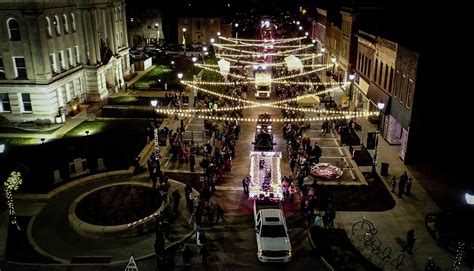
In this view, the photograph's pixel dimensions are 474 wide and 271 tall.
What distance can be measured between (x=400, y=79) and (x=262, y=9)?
39.5 m

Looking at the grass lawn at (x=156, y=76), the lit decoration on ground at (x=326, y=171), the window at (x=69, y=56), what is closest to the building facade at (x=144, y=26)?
the grass lawn at (x=156, y=76)

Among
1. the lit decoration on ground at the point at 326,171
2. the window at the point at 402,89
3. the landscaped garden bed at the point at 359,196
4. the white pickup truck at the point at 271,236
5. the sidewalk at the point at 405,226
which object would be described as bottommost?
the landscaped garden bed at the point at 359,196

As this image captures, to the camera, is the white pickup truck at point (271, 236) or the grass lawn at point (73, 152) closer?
the white pickup truck at point (271, 236)

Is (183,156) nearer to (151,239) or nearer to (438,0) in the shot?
(151,239)

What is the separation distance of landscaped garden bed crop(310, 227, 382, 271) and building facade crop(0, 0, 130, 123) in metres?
26.5

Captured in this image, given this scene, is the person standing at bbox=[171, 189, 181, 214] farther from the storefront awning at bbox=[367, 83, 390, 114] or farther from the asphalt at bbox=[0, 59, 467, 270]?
the storefront awning at bbox=[367, 83, 390, 114]

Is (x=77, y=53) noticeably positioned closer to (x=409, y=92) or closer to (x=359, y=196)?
(x=409, y=92)

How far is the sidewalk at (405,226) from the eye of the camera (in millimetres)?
18228

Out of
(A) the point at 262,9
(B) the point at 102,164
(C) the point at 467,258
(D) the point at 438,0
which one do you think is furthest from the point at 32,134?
(A) the point at 262,9

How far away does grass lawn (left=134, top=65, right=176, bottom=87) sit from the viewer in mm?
54000

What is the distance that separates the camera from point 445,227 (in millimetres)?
18984

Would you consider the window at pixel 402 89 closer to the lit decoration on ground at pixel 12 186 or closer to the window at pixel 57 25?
the lit decoration on ground at pixel 12 186

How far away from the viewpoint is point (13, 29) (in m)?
34.6

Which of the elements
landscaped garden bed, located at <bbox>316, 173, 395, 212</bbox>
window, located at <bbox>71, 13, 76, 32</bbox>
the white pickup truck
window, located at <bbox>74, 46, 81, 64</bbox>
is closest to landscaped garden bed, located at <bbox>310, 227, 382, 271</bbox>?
the white pickup truck
